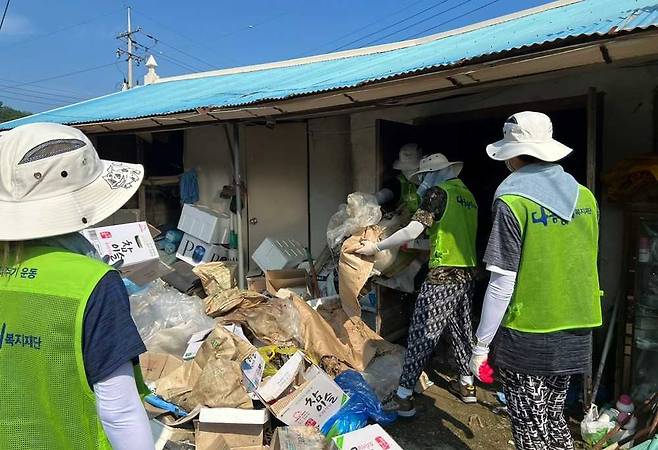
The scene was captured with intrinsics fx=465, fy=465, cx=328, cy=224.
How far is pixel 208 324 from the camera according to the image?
4.18 metres

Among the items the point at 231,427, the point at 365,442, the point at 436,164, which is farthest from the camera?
the point at 436,164

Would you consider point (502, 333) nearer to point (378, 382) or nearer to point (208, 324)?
point (378, 382)

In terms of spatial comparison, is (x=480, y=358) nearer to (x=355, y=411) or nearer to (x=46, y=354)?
(x=355, y=411)

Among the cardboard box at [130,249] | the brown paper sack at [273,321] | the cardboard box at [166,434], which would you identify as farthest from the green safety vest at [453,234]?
the cardboard box at [130,249]

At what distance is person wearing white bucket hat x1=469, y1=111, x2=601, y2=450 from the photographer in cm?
206

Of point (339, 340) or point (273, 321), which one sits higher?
point (273, 321)

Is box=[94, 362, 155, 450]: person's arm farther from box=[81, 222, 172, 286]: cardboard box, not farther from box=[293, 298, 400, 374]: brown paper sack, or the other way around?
box=[81, 222, 172, 286]: cardboard box

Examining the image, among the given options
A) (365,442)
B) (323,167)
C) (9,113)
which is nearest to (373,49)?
(323,167)

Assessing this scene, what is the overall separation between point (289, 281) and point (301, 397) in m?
2.18

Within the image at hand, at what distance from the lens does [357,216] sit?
13.1 feet

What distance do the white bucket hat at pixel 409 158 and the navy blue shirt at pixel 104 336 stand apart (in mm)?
3399

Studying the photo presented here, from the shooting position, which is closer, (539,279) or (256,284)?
(539,279)

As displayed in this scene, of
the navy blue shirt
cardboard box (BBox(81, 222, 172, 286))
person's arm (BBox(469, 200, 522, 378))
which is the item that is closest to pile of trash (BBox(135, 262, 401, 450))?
cardboard box (BBox(81, 222, 172, 286))

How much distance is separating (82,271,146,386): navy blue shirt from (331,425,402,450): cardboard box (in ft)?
5.57
